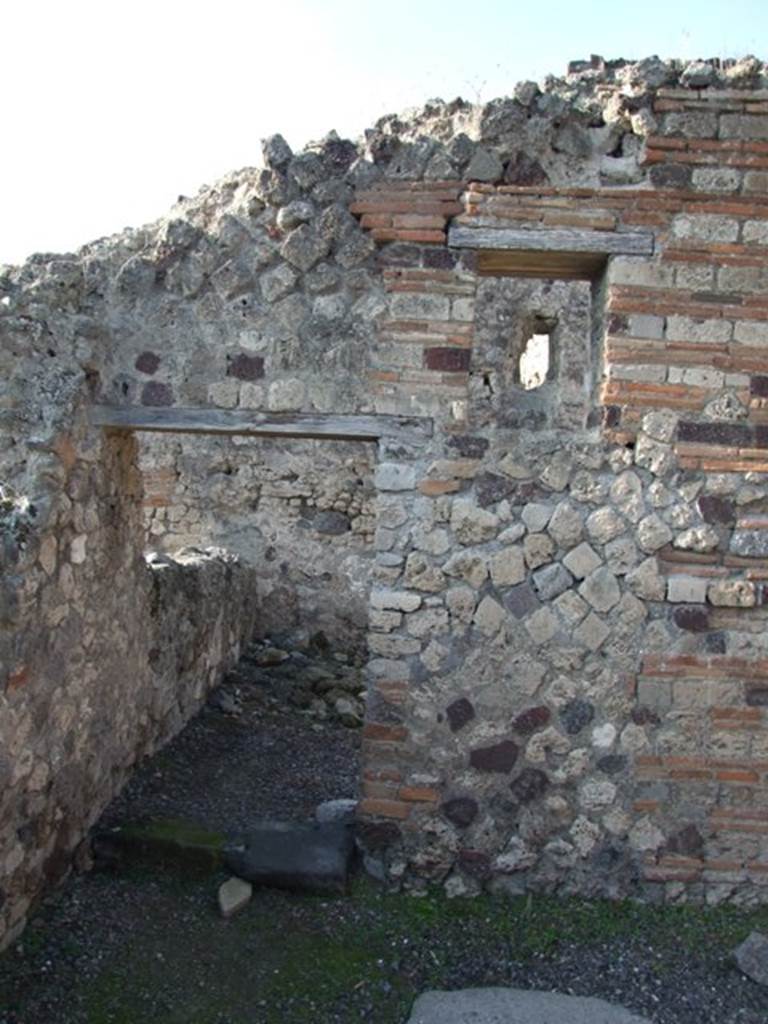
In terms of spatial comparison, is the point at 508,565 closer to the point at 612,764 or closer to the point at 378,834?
the point at 612,764

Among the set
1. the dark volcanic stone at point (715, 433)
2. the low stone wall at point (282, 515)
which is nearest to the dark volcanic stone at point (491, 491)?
the dark volcanic stone at point (715, 433)

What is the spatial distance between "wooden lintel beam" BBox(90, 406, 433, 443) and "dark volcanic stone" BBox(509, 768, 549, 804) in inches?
62.8

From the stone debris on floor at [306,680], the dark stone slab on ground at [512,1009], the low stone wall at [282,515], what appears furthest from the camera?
the low stone wall at [282,515]

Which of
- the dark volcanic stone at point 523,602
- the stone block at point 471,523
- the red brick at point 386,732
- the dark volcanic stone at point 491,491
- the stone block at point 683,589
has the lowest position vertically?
the red brick at point 386,732

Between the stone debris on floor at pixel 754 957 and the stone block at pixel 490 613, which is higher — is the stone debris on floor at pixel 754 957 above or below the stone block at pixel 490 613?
below

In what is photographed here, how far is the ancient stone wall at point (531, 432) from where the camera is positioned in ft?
13.6

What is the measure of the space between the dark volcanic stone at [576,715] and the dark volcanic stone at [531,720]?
0.08 m

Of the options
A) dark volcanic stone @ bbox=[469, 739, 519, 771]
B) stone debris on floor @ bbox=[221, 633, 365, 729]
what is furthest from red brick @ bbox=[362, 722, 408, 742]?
stone debris on floor @ bbox=[221, 633, 365, 729]

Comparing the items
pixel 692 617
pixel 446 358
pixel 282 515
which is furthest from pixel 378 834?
pixel 282 515

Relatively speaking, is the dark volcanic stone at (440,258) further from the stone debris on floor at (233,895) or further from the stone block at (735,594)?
the stone debris on floor at (233,895)

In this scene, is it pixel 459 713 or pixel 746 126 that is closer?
pixel 746 126

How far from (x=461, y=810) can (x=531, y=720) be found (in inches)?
20.7

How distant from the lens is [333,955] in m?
3.89

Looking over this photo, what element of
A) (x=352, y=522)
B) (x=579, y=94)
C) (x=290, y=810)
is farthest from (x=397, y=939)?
(x=352, y=522)
